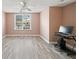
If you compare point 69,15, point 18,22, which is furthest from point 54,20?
point 18,22

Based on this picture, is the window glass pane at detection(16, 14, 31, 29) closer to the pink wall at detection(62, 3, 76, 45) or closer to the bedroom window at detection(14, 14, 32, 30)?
the bedroom window at detection(14, 14, 32, 30)

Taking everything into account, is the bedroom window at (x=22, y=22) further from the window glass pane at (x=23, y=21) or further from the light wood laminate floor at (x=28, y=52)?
the light wood laminate floor at (x=28, y=52)

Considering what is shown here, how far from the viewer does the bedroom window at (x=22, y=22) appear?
550 inches

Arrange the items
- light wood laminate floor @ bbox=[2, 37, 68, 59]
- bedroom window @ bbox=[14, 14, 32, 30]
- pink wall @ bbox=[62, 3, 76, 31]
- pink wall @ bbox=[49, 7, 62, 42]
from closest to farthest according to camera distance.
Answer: light wood laminate floor @ bbox=[2, 37, 68, 59]
pink wall @ bbox=[62, 3, 76, 31]
pink wall @ bbox=[49, 7, 62, 42]
bedroom window @ bbox=[14, 14, 32, 30]

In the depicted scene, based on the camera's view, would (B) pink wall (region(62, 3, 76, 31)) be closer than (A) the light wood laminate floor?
No

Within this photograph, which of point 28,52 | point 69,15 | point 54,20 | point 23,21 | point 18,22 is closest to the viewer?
point 28,52

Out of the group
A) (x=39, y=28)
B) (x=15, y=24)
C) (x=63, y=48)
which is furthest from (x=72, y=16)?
(x=15, y=24)

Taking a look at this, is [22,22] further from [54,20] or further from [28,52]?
[28,52]

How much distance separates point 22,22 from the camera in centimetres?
1412

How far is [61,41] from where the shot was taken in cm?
691

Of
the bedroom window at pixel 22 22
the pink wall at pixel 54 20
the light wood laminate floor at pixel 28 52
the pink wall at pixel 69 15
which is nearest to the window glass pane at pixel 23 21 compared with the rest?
the bedroom window at pixel 22 22

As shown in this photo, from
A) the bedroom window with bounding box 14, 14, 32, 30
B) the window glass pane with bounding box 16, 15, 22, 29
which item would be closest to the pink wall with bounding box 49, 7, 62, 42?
the bedroom window with bounding box 14, 14, 32, 30

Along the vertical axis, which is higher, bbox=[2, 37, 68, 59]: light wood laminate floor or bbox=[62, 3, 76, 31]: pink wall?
bbox=[62, 3, 76, 31]: pink wall

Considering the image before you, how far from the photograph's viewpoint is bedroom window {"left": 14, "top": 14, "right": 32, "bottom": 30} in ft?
45.8
